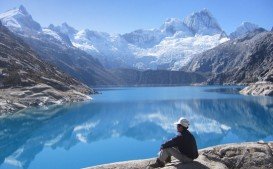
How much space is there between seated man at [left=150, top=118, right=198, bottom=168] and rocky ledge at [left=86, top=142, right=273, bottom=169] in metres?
0.60

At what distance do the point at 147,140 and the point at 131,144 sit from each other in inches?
203

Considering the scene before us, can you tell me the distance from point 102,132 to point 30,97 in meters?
63.9

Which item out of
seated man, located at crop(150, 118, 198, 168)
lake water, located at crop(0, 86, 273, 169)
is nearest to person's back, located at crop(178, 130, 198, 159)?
seated man, located at crop(150, 118, 198, 168)

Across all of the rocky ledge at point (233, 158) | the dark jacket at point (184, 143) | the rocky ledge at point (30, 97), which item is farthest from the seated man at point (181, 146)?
the rocky ledge at point (30, 97)

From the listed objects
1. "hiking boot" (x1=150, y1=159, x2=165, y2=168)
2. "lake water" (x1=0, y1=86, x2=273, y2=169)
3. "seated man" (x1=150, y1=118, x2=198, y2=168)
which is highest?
"seated man" (x1=150, y1=118, x2=198, y2=168)

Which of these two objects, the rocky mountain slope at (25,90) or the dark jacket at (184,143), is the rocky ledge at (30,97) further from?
Result: the dark jacket at (184,143)

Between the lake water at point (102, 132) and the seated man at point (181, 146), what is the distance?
86.7ft

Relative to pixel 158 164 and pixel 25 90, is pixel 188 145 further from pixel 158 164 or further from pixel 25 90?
pixel 25 90

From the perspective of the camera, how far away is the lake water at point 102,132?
55625mm

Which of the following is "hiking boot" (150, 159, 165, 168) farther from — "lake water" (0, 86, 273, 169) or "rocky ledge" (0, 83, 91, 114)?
"rocky ledge" (0, 83, 91, 114)

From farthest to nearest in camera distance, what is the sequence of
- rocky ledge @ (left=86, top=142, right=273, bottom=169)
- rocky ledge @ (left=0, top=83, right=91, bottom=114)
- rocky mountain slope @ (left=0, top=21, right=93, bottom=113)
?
rocky mountain slope @ (left=0, top=21, right=93, bottom=113) → rocky ledge @ (left=0, top=83, right=91, bottom=114) → rocky ledge @ (left=86, top=142, right=273, bottom=169)

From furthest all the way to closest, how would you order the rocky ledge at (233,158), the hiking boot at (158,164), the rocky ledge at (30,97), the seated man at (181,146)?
1. the rocky ledge at (30,97)
2. the rocky ledge at (233,158)
3. the hiking boot at (158,164)
4. the seated man at (181,146)

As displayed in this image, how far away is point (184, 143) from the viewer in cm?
2241

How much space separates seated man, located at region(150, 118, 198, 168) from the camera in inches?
874
